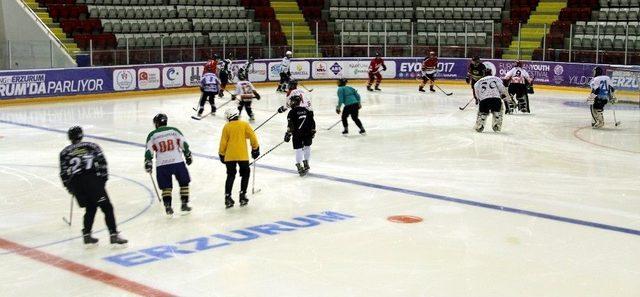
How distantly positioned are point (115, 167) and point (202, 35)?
64.4ft

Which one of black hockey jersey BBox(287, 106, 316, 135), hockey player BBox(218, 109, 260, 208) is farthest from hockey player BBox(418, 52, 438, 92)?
hockey player BBox(218, 109, 260, 208)

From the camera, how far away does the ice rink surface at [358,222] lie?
26.2ft

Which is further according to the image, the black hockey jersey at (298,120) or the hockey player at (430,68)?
the hockey player at (430,68)

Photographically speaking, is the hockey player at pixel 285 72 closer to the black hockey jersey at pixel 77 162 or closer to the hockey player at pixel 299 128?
the hockey player at pixel 299 128

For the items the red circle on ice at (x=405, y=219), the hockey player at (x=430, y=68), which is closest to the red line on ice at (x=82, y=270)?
the red circle on ice at (x=405, y=219)

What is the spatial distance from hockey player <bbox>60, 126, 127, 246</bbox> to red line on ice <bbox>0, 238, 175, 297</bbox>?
65cm

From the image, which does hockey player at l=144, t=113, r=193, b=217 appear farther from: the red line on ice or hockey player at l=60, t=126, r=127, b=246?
the red line on ice

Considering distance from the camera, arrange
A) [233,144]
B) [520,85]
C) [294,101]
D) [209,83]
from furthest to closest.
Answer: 1. [520,85]
2. [209,83]
3. [294,101]
4. [233,144]

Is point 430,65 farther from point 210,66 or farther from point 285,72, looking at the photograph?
point 210,66

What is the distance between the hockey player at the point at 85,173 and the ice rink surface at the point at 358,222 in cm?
52

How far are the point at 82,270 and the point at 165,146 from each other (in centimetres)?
252

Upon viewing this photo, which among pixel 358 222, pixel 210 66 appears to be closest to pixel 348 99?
pixel 358 222

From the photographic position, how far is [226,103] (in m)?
24.3

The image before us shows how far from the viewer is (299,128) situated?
44.3ft
